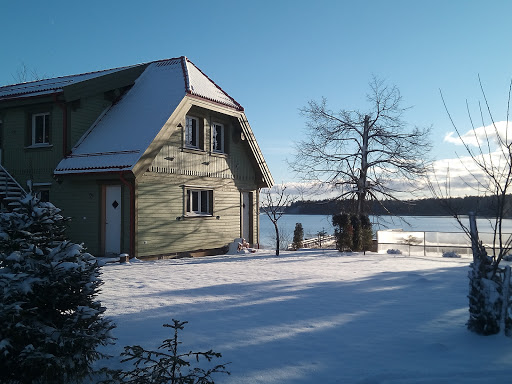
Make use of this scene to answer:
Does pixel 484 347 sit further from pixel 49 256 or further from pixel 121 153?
pixel 121 153

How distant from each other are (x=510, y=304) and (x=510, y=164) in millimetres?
1948

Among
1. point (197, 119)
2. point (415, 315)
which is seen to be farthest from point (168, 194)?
point (415, 315)

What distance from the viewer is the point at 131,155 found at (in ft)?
45.3

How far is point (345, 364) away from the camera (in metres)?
4.78

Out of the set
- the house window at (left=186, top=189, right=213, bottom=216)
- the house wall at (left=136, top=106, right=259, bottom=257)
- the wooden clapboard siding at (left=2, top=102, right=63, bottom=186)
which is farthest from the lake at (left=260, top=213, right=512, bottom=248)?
the wooden clapboard siding at (left=2, top=102, right=63, bottom=186)

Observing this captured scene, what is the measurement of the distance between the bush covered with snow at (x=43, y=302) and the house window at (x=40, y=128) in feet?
43.1

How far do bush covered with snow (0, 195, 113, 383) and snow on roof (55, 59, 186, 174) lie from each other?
30.8 ft

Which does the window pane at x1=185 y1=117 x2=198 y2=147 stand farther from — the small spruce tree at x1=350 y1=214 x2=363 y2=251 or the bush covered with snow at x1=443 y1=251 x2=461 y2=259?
the bush covered with snow at x1=443 y1=251 x2=461 y2=259

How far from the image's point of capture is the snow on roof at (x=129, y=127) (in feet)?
46.0

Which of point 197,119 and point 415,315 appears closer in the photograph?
point 415,315

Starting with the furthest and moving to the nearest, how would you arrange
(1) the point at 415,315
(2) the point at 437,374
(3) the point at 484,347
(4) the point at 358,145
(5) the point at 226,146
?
(4) the point at 358,145, (5) the point at 226,146, (1) the point at 415,315, (3) the point at 484,347, (2) the point at 437,374

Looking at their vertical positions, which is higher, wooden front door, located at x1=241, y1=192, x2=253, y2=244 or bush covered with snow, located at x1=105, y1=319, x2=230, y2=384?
wooden front door, located at x1=241, y1=192, x2=253, y2=244

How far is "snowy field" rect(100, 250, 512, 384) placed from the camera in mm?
4625

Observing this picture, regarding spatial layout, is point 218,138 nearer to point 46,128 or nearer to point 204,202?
point 204,202
